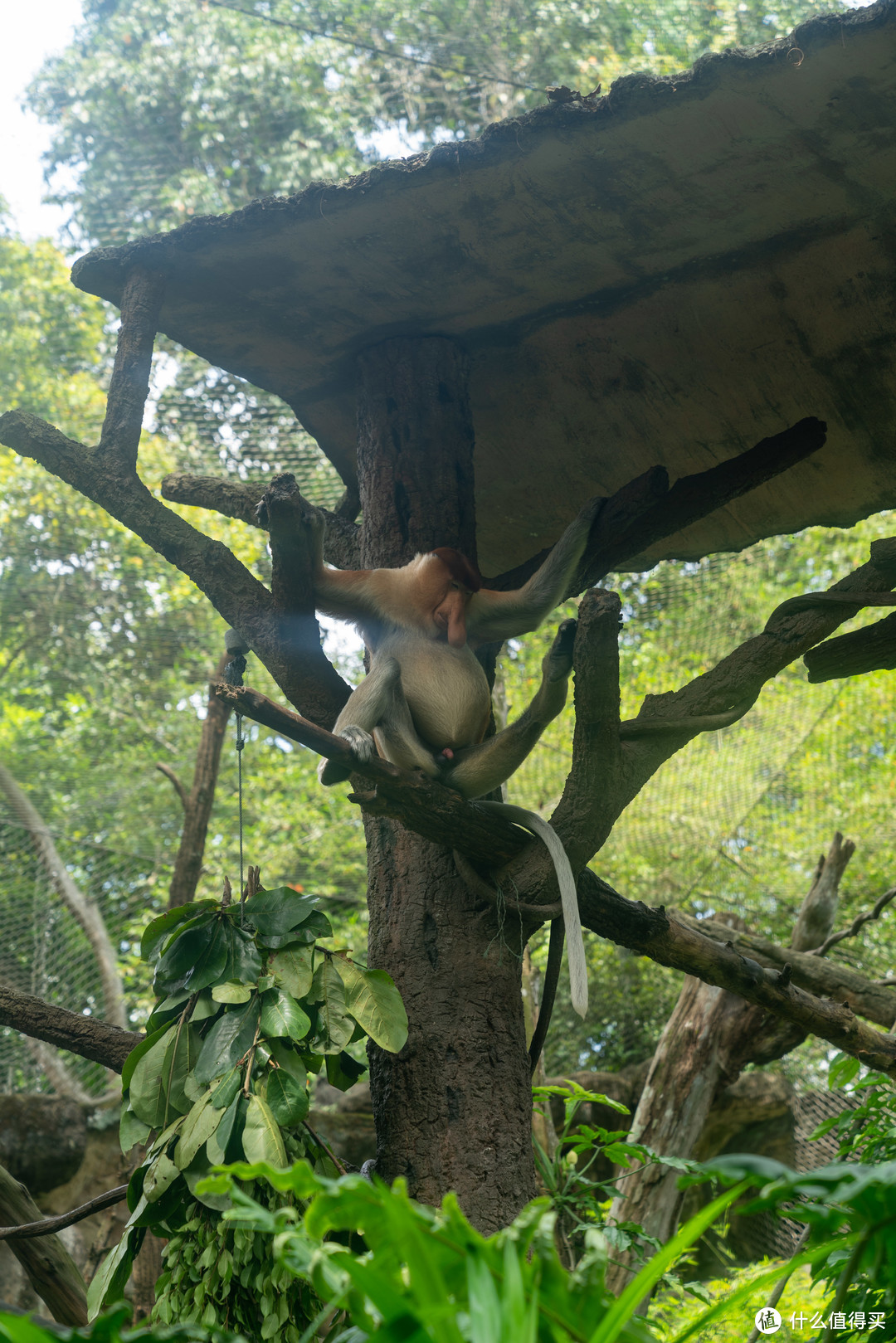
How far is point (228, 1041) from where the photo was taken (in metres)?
2.22

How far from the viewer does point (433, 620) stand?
119 inches

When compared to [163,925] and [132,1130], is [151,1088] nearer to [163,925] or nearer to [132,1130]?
[132,1130]

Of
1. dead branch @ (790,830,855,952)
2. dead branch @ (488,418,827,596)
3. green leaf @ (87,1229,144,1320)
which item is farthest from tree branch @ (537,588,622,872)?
dead branch @ (790,830,855,952)

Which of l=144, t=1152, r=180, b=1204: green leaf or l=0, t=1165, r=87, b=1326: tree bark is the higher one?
l=144, t=1152, r=180, b=1204: green leaf

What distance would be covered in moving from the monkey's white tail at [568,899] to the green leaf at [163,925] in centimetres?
81

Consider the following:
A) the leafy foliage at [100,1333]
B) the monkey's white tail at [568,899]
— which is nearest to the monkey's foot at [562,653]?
the monkey's white tail at [568,899]

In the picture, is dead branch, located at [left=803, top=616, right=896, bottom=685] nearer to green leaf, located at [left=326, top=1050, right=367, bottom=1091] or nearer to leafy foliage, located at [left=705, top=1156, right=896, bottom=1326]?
green leaf, located at [left=326, top=1050, right=367, bottom=1091]

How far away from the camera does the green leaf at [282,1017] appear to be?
218 centimetres

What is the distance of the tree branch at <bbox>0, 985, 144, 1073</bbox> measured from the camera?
2.70m

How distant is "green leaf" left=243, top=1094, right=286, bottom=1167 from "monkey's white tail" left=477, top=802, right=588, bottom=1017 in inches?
Result: 25.8

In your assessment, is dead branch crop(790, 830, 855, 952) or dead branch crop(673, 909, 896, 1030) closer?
dead branch crop(673, 909, 896, 1030)

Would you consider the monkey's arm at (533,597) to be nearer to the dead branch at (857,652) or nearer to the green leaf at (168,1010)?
the dead branch at (857,652)

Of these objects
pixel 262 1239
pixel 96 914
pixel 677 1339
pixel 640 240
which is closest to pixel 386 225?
pixel 640 240

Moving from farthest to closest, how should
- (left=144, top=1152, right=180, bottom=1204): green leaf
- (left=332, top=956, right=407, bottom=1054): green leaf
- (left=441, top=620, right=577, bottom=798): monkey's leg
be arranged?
1. (left=441, top=620, right=577, bottom=798): monkey's leg
2. (left=332, top=956, right=407, bottom=1054): green leaf
3. (left=144, top=1152, right=180, bottom=1204): green leaf
